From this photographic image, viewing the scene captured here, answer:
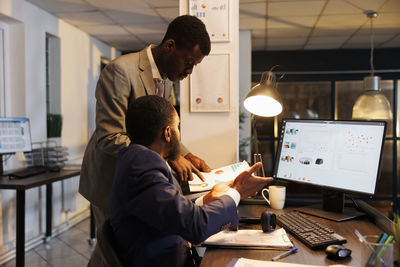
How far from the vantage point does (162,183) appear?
1.04 m

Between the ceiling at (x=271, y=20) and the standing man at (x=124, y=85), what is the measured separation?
8.14ft

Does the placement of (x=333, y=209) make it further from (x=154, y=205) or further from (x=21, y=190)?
(x=21, y=190)

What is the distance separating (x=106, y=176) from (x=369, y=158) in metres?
1.16

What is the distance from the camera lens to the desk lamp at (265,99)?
1.72 metres

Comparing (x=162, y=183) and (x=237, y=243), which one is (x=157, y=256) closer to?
(x=162, y=183)

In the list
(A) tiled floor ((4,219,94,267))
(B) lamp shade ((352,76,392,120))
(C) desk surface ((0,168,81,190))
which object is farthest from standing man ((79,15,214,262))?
(B) lamp shade ((352,76,392,120))

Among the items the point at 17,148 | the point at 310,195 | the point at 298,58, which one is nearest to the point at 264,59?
the point at 298,58

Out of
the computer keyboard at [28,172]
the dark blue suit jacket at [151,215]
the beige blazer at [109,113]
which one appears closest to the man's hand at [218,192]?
the dark blue suit jacket at [151,215]

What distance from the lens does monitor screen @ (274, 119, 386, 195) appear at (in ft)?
5.14

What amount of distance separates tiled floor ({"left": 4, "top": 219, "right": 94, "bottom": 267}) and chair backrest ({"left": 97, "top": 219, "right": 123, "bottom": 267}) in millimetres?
2703

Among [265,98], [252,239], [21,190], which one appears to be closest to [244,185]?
[252,239]

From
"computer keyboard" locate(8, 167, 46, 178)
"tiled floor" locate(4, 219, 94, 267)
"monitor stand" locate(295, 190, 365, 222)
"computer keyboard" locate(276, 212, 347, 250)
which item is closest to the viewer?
"computer keyboard" locate(276, 212, 347, 250)

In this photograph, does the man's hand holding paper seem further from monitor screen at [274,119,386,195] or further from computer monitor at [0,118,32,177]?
computer monitor at [0,118,32,177]

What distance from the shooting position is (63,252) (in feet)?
12.3
